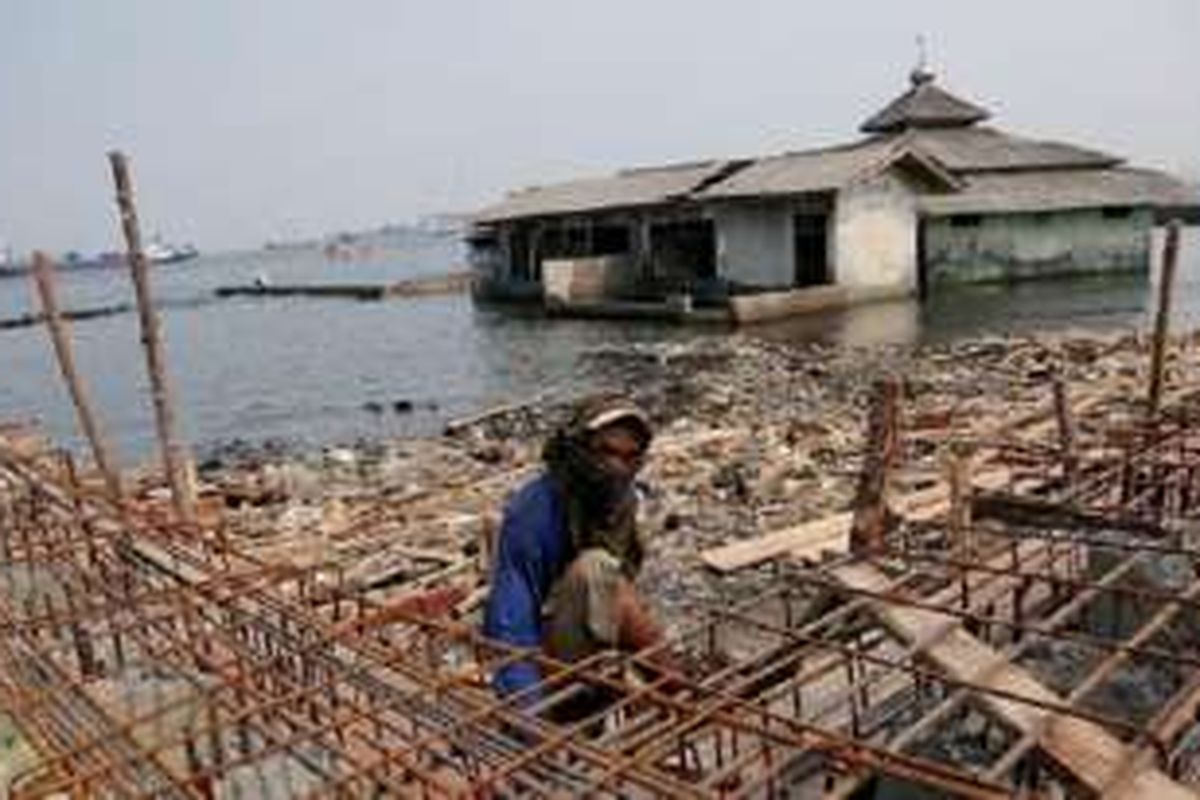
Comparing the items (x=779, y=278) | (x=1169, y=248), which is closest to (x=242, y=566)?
(x=1169, y=248)

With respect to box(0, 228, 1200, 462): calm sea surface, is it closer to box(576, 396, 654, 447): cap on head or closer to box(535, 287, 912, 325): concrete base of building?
box(535, 287, 912, 325): concrete base of building

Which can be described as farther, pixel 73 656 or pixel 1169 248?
pixel 1169 248

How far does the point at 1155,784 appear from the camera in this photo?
3.46m

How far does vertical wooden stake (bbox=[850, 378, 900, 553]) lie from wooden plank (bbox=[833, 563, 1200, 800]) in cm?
219

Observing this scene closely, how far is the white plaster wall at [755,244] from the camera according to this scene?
34844 mm

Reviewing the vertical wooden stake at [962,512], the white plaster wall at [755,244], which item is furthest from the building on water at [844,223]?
the vertical wooden stake at [962,512]

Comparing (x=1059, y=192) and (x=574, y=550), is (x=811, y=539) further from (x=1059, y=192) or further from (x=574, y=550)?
(x=1059, y=192)

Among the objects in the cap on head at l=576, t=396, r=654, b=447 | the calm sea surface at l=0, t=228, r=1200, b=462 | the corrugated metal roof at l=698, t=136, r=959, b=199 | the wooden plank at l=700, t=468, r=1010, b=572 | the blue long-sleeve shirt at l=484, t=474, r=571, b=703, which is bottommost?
the calm sea surface at l=0, t=228, r=1200, b=462

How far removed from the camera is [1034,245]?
37.5m

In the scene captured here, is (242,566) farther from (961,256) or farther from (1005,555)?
(961,256)

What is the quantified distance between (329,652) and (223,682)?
494 millimetres

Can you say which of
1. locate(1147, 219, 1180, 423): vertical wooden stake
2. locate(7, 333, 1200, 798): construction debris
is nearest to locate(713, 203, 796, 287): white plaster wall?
locate(7, 333, 1200, 798): construction debris

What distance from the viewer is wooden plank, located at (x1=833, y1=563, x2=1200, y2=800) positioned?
3.47 metres

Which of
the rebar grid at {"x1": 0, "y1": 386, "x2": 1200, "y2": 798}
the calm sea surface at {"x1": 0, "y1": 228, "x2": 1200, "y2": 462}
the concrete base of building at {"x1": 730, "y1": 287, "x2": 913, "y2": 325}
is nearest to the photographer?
the rebar grid at {"x1": 0, "y1": 386, "x2": 1200, "y2": 798}
